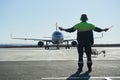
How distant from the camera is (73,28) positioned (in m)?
10.8

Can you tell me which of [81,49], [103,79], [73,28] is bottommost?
[103,79]

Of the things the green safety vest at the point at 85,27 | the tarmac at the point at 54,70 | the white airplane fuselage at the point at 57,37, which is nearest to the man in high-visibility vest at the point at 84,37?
the green safety vest at the point at 85,27

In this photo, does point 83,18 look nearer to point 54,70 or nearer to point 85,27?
point 85,27

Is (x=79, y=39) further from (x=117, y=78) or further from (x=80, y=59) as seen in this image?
(x=117, y=78)

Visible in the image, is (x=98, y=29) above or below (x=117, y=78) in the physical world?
above

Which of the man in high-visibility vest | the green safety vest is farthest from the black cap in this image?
the green safety vest

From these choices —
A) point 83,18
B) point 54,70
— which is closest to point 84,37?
point 83,18

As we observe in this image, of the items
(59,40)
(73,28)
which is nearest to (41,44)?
(59,40)

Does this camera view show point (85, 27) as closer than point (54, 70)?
No

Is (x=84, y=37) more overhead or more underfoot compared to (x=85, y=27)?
more underfoot

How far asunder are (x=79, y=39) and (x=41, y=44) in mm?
49889

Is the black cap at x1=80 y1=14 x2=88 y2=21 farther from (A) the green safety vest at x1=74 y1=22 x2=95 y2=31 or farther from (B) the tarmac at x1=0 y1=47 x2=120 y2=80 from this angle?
(B) the tarmac at x1=0 y1=47 x2=120 y2=80

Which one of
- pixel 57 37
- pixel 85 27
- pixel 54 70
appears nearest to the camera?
pixel 54 70

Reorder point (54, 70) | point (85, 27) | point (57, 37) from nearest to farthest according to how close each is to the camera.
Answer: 1. point (54, 70)
2. point (85, 27)
3. point (57, 37)
